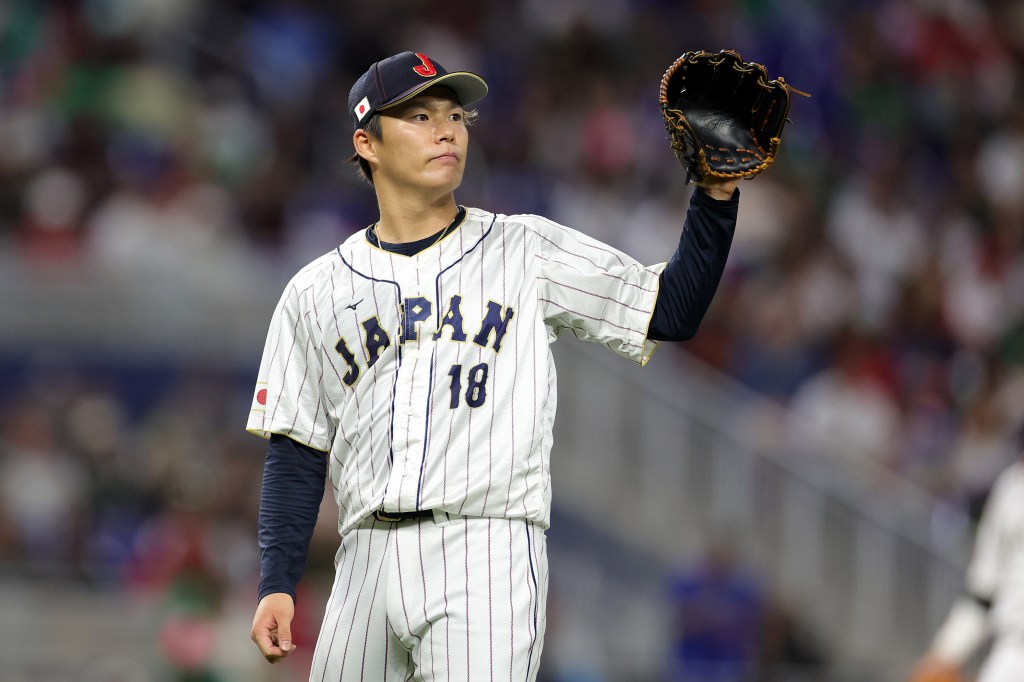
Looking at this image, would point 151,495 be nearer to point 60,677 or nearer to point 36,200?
point 60,677

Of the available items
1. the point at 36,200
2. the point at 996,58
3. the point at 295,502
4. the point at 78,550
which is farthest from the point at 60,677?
the point at 996,58

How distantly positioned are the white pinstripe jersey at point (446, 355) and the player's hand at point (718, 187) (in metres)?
0.29

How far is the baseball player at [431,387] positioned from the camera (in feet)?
13.4

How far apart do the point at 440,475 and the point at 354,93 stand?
109cm

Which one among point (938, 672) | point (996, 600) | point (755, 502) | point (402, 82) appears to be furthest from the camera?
point (755, 502)

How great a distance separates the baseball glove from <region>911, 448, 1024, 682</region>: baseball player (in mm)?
3550

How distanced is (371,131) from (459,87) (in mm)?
260

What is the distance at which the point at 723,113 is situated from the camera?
4090mm

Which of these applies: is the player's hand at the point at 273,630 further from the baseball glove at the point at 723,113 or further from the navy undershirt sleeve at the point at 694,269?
the baseball glove at the point at 723,113

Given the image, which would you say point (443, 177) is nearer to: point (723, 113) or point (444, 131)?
point (444, 131)

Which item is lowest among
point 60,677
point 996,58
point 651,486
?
point 60,677

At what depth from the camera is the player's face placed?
434 cm

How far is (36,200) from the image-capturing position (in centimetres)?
1173

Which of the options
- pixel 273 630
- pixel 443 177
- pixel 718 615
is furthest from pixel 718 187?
pixel 718 615
